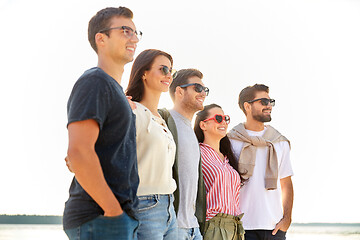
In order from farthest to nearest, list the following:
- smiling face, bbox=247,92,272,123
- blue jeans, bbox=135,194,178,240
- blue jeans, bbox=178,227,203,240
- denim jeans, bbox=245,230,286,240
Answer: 1. smiling face, bbox=247,92,272,123
2. denim jeans, bbox=245,230,286,240
3. blue jeans, bbox=178,227,203,240
4. blue jeans, bbox=135,194,178,240

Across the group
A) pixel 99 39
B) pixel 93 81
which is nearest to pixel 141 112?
pixel 99 39

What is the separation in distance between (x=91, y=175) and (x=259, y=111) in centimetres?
416

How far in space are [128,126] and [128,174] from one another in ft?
0.86

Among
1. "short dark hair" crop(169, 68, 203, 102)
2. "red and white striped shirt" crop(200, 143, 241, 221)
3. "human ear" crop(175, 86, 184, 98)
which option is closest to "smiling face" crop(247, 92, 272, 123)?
"red and white striped shirt" crop(200, 143, 241, 221)

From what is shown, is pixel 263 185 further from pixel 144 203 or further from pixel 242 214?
pixel 144 203

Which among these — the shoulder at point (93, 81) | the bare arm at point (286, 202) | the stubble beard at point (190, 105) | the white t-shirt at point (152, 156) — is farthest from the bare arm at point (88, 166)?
the bare arm at point (286, 202)

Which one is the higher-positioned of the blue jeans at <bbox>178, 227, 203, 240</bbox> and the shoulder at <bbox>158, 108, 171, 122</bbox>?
the shoulder at <bbox>158, 108, 171, 122</bbox>

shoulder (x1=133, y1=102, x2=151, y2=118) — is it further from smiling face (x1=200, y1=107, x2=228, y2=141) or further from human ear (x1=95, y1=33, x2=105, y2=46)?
smiling face (x1=200, y1=107, x2=228, y2=141)

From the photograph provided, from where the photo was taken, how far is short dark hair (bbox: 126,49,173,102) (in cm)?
439

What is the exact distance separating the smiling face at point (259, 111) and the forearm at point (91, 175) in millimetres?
4100

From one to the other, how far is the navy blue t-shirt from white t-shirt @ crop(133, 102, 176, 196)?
57 centimetres

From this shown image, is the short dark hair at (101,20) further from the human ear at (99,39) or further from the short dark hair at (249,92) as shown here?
the short dark hair at (249,92)

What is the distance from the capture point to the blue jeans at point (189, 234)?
4.21 m

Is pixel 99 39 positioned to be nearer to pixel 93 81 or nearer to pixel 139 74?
pixel 93 81
